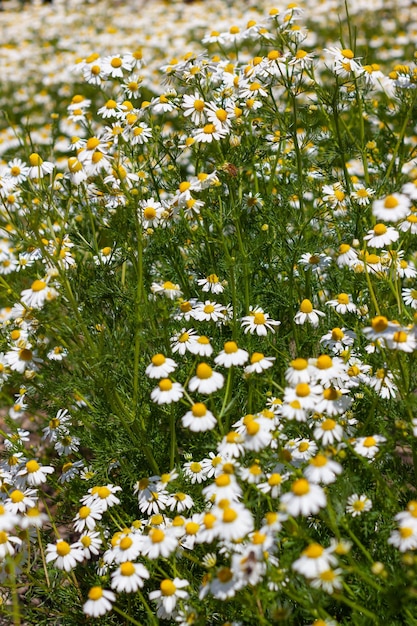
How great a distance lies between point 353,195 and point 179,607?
89.0 inches

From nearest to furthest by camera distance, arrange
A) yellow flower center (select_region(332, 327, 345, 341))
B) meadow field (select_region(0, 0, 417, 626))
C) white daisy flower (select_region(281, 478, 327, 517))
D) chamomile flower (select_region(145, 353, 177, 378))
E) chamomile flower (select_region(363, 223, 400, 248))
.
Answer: white daisy flower (select_region(281, 478, 327, 517)) → meadow field (select_region(0, 0, 417, 626)) → chamomile flower (select_region(145, 353, 177, 378)) → chamomile flower (select_region(363, 223, 400, 248)) → yellow flower center (select_region(332, 327, 345, 341))

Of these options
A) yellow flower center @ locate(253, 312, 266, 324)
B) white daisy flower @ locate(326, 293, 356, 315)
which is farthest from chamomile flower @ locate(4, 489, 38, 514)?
white daisy flower @ locate(326, 293, 356, 315)

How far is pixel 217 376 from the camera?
2.68 metres

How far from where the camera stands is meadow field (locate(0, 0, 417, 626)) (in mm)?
2375

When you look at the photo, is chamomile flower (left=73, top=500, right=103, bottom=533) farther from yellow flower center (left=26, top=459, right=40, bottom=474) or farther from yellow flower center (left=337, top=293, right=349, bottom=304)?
yellow flower center (left=337, top=293, right=349, bottom=304)

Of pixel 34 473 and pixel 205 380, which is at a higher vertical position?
pixel 205 380

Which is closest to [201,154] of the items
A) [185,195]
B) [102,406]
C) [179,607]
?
[185,195]

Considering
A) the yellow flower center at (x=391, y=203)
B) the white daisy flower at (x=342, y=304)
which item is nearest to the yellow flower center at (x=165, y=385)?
the white daisy flower at (x=342, y=304)

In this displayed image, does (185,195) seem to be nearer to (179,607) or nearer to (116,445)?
(116,445)

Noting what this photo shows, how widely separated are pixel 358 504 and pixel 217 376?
738 mm

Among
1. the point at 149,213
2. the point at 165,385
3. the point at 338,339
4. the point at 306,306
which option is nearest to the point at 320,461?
the point at 165,385

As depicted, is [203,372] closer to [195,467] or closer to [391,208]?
[195,467]

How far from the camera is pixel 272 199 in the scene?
370 cm

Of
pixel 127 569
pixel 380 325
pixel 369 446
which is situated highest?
pixel 380 325
